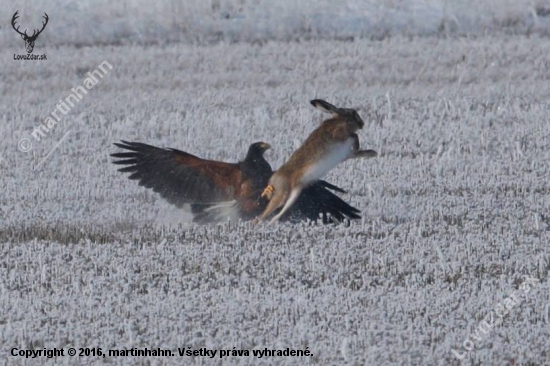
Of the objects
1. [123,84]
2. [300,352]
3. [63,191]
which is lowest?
[300,352]

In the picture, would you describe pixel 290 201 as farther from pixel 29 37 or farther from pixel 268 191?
pixel 29 37

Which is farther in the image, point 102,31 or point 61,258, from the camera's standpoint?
point 102,31

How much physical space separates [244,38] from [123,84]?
380cm

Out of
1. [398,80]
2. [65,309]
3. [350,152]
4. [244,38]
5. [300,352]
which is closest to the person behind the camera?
[300,352]

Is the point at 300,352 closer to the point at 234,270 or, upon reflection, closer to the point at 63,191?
the point at 234,270

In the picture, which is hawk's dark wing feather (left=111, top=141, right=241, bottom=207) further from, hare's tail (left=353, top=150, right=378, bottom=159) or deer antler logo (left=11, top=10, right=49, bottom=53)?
deer antler logo (left=11, top=10, right=49, bottom=53)

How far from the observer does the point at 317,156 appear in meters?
9.61

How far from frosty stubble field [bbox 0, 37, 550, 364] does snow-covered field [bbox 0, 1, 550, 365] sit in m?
0.02

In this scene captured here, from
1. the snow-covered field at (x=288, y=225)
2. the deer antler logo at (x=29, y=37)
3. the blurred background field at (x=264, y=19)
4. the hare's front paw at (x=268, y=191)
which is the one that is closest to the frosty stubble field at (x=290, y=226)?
the snow-covered field at (x=288, y=225)

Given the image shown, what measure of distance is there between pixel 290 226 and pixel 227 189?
629 millimetres

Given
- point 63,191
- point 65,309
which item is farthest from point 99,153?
point 65,309

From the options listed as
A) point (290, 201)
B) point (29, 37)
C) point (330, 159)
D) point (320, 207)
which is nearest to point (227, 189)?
point (290, 201)

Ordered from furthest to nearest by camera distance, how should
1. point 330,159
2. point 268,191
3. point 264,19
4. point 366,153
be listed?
point 264,19 → point 268,191 → point 330,159 → point 366,153

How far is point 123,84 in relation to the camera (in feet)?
59.6
